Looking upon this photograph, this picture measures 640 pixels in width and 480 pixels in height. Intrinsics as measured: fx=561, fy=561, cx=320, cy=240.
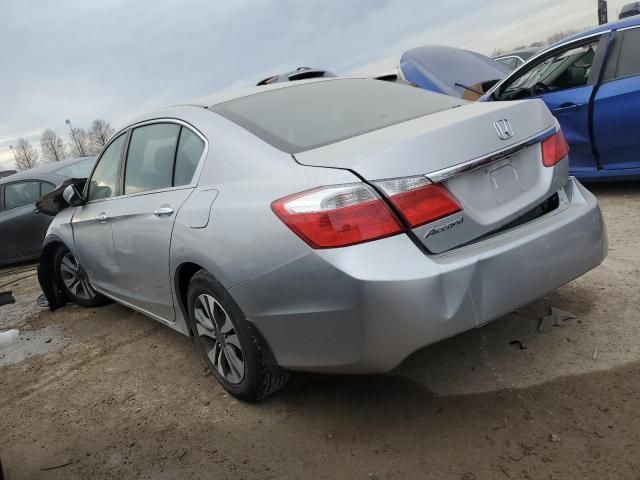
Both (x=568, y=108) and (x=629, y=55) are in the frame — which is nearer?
(x=629, y=55)

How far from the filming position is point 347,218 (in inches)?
82.0

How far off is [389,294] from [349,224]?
0.30 m

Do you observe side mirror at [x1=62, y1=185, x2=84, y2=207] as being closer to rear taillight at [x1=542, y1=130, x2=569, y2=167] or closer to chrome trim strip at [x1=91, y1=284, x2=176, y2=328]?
chrome trim strip at [x1=91, y1=284, x2=176, y2=328]

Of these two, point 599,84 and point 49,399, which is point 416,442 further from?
point 599,84

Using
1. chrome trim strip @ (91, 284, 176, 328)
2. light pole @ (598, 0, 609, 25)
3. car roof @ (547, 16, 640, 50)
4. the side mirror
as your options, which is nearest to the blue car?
car roof @ (547, 16, 640, 50)

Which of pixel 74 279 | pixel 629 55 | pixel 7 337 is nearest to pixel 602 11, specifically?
pixel 629 55

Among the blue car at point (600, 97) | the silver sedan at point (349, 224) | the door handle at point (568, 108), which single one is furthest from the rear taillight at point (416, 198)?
the door handle at point (568, 108)

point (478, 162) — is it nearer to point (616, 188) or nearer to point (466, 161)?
point (466, 161)

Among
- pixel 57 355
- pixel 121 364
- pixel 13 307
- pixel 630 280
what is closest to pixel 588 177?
pixel 630 280

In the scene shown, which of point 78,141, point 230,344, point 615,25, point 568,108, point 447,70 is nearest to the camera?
point 230,344

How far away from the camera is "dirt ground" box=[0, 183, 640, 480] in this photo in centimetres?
218

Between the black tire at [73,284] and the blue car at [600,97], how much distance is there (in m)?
4.52

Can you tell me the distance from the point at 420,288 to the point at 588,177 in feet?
13.1

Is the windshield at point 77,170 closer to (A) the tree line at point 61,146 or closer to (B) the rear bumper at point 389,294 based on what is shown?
(B) the rear bumper at point 389,294
